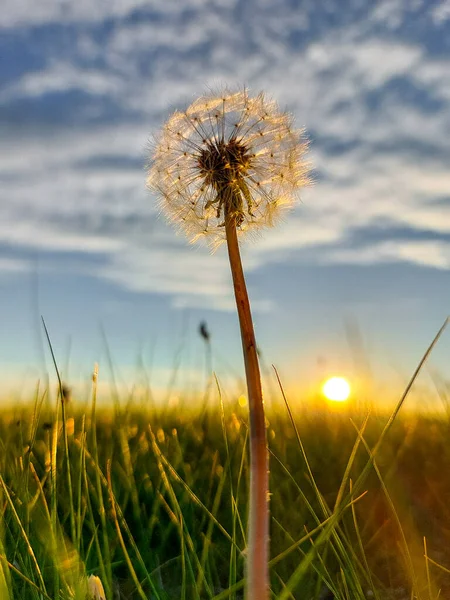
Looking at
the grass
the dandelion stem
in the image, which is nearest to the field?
the grass

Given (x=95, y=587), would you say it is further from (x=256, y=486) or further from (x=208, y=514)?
(x=256, y=486)

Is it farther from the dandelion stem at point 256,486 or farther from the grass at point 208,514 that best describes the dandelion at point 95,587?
the dandelion stem at point 256,486

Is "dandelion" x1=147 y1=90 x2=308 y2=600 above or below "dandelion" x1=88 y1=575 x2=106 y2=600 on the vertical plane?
above

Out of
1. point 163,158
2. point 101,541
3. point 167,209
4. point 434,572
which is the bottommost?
point 434,572

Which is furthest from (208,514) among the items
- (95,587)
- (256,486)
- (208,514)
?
(256,486)

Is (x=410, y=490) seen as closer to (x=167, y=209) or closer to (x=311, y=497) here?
(x=311, y=497)

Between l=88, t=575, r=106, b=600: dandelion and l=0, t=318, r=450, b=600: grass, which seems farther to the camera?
l=0, t=318, r=450, b=600: grass

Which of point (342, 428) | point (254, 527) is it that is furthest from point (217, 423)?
point (254, 527)

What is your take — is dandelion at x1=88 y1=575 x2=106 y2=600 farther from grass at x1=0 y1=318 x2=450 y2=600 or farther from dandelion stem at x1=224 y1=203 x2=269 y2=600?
dandelion stem at x1=224 y1=203 x2=269 y2=600
